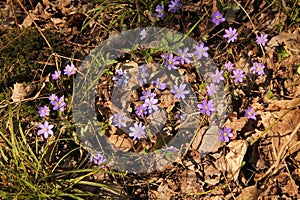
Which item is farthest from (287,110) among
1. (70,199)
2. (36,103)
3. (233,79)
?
(36,103)

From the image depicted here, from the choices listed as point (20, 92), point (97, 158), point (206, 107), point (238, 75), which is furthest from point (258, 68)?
point (20, 92)

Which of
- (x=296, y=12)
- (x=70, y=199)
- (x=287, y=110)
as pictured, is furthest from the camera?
(x=296, y=12)

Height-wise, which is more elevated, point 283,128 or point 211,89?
point 211,89

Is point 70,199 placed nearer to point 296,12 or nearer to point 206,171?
point 206,171

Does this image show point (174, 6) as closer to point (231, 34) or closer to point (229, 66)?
point (231, 34)

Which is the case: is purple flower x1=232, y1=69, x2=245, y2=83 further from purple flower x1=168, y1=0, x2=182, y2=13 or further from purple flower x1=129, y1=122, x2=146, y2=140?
purple flower x1=129, y1=122, x2=146, y2=140

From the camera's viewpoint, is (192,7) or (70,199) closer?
(70,199)

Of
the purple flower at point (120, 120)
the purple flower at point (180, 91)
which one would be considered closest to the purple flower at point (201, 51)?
the purple flower at point (180, 91)
